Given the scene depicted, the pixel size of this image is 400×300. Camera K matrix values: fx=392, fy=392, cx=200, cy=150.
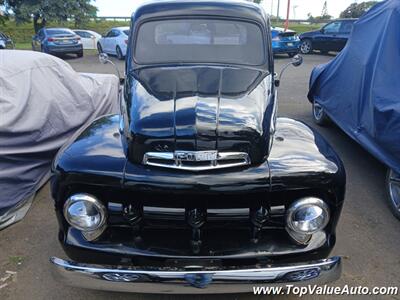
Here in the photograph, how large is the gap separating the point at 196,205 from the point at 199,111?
667 millimetres

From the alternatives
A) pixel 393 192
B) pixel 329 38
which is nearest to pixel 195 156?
pixel 393 192

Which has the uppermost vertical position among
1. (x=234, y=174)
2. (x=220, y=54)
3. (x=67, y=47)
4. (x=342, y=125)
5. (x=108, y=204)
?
(x=220, y=54)

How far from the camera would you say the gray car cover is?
3.96 metres

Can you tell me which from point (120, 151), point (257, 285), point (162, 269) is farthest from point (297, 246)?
point (120, 151)

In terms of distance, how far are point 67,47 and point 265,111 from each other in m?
18.0

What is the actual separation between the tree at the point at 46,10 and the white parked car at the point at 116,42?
13377 mm

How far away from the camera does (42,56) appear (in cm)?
512

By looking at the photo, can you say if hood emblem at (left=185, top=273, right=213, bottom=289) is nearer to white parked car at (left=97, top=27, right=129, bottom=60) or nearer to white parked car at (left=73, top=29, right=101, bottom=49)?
white parked car at (left=97, top=27, right=129, bottom=60)

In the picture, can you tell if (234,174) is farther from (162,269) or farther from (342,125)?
(342,125)

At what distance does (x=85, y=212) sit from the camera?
7.93ft

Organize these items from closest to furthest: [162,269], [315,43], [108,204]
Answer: [162,269] → [108,204] → [315,43]

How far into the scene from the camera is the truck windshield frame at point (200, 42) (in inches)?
150

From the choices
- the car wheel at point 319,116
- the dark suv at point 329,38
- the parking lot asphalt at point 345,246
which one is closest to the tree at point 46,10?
the dark suv at point 329,38

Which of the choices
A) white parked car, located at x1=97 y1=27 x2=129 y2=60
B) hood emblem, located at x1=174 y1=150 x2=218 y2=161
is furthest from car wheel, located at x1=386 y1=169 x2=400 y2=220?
white parked car, located at x1=97 y1=27 x2=129 y2=60
